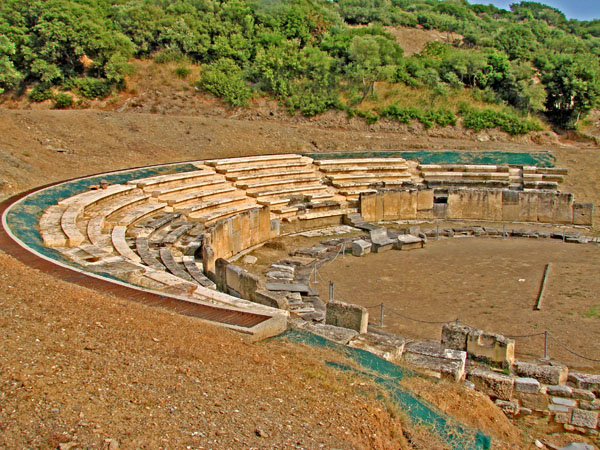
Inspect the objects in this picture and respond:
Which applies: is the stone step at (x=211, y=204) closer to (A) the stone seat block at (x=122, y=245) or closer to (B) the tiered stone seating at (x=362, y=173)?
(A) the stone seat block at (x=122, y=245)

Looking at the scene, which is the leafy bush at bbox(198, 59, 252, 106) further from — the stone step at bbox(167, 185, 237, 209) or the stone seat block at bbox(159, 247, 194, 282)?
the stone seat block at bbox(159, 247, 194, 282)

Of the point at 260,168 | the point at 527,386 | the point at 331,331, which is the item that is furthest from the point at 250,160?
the point at 527,386

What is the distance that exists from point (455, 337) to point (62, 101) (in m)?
27.6

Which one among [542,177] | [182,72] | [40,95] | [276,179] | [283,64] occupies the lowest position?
[276,179]

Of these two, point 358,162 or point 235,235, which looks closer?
point 235,235

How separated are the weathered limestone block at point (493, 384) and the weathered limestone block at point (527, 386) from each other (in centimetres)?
20

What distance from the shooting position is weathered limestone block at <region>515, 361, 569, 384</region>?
9.49 m

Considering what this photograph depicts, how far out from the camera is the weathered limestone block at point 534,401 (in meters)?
9.05

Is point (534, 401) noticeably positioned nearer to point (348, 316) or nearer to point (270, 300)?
point (348, 316)

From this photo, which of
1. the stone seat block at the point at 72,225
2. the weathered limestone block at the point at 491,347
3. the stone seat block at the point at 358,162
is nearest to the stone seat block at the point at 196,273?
the stone seat block at the point at 72,225

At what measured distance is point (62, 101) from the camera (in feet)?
102

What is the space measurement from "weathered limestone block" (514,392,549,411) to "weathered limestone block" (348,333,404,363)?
2038 millimetres

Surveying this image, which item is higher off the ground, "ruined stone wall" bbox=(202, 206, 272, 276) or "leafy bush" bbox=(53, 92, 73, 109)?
"leafy bush" bbox=(53, 92, 73, 109)

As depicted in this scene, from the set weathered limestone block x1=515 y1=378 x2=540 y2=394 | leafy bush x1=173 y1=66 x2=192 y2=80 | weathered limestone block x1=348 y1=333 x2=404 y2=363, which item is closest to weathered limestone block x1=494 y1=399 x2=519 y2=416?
weathered limestone block x1=515 y1=378 x2=540 y2=394
